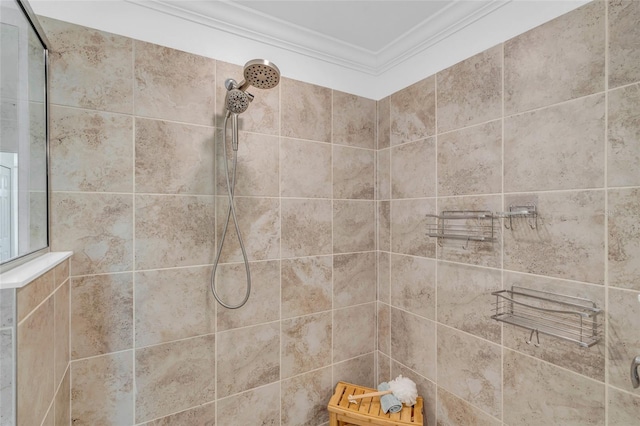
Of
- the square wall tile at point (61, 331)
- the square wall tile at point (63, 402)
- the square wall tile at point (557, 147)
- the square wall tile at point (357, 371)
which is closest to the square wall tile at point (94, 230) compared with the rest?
the square wall tile at point (61, 331)

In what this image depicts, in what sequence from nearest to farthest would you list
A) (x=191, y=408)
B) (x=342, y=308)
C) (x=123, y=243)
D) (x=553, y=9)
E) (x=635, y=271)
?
(x=635, y=271), (x=553, y=9), (x=123, y=243), (x=191, y=408), (x=342, y=308)

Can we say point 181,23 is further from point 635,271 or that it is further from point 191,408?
point 635,271

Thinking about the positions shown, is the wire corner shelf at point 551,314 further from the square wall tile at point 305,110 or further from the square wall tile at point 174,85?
the square wall tile at point 174,85

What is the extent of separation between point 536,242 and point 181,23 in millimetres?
1755

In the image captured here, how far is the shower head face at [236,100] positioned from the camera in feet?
4.07

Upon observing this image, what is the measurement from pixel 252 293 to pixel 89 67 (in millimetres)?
1169

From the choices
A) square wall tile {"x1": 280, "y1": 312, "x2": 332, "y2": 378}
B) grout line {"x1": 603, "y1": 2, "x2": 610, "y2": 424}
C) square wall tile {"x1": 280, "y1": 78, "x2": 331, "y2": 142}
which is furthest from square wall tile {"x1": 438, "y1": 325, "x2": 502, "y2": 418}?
square wall tile {"x1": 280, "y1": 78, "x2": 331, "y2": 142}

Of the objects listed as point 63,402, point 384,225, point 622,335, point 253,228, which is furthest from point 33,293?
point 622,335

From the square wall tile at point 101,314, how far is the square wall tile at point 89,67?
692mm

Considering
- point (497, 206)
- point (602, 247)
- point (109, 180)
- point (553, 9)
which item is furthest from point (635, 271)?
point (109, 180)

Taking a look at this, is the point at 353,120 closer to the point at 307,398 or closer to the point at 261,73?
the point at 261,73

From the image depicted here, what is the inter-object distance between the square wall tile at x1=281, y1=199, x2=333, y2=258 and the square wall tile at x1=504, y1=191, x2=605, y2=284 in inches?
34.6

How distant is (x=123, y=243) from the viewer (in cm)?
119

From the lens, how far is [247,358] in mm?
1434
